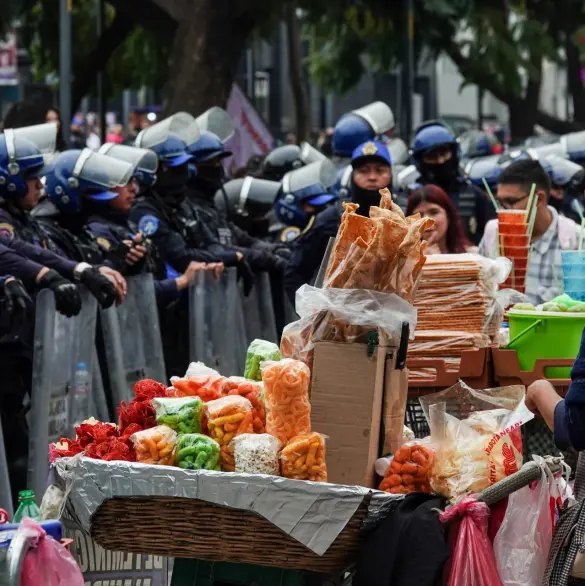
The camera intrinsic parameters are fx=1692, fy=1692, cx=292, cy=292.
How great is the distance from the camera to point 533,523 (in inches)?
195

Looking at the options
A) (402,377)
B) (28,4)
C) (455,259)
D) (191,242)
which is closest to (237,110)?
(28,4)

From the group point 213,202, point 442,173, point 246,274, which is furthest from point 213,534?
point 442,173

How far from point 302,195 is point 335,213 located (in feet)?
9.88

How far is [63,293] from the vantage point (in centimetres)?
848

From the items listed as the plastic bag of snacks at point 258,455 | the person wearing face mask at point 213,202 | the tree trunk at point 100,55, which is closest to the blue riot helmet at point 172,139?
the person wearing face mask at point 213,202

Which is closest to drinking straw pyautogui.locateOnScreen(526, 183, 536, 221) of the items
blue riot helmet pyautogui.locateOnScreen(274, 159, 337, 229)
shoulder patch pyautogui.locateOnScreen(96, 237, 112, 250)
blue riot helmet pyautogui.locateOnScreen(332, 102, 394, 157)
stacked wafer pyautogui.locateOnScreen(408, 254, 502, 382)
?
stacked wafer pyautogui.locateOnScreen(408, 254, 502, 382)

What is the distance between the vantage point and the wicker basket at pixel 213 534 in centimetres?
490

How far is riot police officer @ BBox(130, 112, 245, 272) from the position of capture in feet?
37.6

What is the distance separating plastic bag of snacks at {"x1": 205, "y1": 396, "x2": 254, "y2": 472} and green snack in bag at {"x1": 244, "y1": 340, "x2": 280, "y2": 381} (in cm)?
47

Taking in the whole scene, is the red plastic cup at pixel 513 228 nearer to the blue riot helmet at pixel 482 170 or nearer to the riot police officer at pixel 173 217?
the riot police officer at pixel 173 217

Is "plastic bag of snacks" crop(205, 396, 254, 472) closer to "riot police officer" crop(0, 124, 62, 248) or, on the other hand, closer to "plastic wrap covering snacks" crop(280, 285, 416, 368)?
"plastic wrap covering snacks" crop(280, 285, 416, 368)

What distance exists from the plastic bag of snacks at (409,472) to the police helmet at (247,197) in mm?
8530

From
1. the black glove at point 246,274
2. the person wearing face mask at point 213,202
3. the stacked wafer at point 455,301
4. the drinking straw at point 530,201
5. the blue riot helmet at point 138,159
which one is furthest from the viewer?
the person wearing face mask at point 213,202

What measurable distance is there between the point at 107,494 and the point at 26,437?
4282 millimetres
